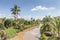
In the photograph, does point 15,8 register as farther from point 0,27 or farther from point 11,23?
point 0,27

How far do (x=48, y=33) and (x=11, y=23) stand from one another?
64.5 feet

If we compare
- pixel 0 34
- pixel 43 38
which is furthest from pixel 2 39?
pixel 43 38

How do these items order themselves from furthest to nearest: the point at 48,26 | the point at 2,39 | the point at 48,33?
the point at 48,33 < the point at 48,26 < the point at 2,39

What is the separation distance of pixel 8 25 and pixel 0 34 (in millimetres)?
20493

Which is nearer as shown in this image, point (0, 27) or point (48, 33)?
point (48, 33)

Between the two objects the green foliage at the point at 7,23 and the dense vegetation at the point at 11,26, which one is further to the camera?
the green foliage at the point at 7,23

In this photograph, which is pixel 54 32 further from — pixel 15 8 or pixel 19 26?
pixel 15 8

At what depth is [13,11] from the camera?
67.9 metres

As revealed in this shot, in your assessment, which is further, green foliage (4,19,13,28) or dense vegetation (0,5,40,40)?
green foliage (4,19,13,28)

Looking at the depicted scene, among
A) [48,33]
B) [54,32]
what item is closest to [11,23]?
[48,33]

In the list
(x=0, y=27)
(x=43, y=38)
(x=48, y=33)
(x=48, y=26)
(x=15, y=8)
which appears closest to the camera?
(x=43, y=38)

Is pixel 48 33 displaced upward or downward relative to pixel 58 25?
downward

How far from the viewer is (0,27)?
41344 millimetres

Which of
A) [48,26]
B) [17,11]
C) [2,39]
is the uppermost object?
[17,11]
